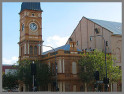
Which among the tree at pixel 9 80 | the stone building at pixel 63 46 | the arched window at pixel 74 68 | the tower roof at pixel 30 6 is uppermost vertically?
the tower roof at pixel 30 6

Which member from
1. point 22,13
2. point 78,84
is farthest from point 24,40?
point 78,84

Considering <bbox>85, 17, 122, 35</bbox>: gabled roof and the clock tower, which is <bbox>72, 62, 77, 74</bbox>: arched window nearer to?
the clock tower

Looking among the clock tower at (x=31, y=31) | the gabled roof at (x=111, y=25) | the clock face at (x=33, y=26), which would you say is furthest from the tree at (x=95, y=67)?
the clock face at (x=33, y=26)

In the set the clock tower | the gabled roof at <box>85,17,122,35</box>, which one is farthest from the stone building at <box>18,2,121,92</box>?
the gabled roof at <box>85,17,122,35</box>

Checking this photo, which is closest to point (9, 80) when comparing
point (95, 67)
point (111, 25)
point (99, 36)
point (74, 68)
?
point (74, 68)

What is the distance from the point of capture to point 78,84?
62156 mm

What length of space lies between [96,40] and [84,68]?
42.8 feet

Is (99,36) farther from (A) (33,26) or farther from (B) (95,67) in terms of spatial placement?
(A) (33,26)

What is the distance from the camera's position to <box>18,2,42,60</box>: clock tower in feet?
225

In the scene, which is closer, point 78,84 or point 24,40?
point 78,84

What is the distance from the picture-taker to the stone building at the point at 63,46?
6044 centimetres

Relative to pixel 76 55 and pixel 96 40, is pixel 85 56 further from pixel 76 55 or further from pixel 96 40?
pixel 96 40

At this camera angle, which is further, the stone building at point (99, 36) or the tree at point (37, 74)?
the stone building at point (99, 36)

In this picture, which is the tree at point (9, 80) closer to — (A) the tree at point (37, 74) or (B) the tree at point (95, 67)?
(A) the tree at point (37, 74)
